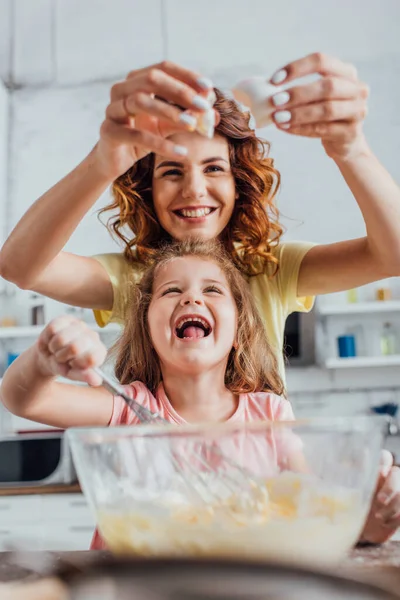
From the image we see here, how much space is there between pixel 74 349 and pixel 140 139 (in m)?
0.25

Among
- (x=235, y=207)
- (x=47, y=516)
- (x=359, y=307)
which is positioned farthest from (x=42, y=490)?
(x=235, y=207)

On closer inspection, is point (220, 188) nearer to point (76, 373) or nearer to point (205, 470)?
point (76, 373)

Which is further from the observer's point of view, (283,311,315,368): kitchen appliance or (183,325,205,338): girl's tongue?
(283,311,315,368): kitchen appliance

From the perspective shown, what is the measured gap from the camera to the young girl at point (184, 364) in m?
0.71

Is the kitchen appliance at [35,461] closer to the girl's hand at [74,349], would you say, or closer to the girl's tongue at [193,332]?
the girl's tongue at [193,332]

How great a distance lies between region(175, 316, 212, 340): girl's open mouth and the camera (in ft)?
2.73

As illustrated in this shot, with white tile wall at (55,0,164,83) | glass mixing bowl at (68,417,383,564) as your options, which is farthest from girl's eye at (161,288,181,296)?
white tile wall at (55,0,164,83)

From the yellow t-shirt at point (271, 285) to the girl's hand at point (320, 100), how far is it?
12.8 inches

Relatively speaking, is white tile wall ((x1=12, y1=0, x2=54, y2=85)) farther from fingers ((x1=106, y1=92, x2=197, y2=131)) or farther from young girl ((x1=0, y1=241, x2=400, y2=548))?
fingers ((x1=106, y1=92, x2=197, y2=131))

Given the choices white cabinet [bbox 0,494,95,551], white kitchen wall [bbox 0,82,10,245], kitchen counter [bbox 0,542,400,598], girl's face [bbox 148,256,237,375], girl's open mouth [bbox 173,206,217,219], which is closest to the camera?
kitchen counter [bbox 0,542,400,598]

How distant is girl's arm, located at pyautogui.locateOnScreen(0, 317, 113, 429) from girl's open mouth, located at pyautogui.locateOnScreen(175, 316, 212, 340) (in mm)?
118

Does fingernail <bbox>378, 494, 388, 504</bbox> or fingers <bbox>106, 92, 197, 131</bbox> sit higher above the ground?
fingers <bbox>106, 92, 197, 131</bbox>

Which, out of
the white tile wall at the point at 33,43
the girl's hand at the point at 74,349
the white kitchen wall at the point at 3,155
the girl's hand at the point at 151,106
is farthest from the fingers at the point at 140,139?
the white tile wall at the point at 33,43

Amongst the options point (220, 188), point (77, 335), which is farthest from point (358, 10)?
point (77, 335)
